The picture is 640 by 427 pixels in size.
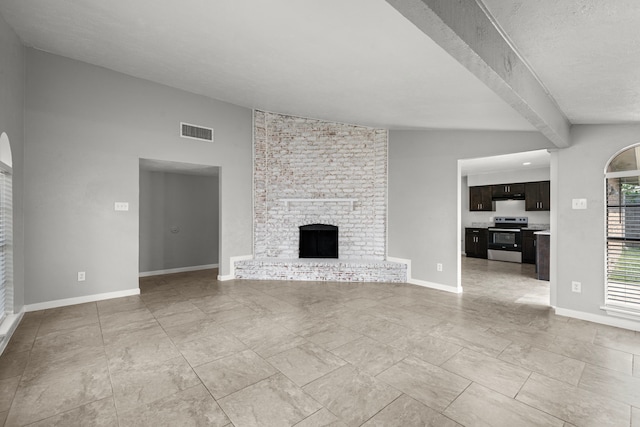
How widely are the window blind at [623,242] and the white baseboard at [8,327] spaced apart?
6.25 metres

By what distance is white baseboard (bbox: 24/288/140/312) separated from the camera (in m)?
3.75

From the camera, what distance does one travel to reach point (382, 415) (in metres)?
1.85

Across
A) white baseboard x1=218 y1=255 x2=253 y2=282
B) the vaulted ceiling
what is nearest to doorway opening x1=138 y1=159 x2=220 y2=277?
white baseboard x1=218 y1=255 x2=253 y2=282

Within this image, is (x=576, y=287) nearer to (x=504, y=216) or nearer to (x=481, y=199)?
(x=504, y=216)

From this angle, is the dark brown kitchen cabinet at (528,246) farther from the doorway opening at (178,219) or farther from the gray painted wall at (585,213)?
the doorway opening at (178,219)

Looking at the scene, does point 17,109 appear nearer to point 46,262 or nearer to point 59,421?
point 46,262

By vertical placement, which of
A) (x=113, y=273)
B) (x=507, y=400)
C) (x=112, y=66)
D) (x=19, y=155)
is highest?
(x=112, y=66)

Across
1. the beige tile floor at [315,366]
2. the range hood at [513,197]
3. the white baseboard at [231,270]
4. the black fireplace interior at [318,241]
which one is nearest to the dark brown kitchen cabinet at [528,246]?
the range hood at [513,197]

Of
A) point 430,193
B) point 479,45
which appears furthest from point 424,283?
point 479,45

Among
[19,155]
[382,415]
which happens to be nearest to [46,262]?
[19,155]

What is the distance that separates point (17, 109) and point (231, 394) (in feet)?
13.1

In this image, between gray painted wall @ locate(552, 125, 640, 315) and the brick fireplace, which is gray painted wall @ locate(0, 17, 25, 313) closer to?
the brick fireplace

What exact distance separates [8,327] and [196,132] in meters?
3.47

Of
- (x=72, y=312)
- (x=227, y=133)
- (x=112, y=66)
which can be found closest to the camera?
(x=72, y=312)
